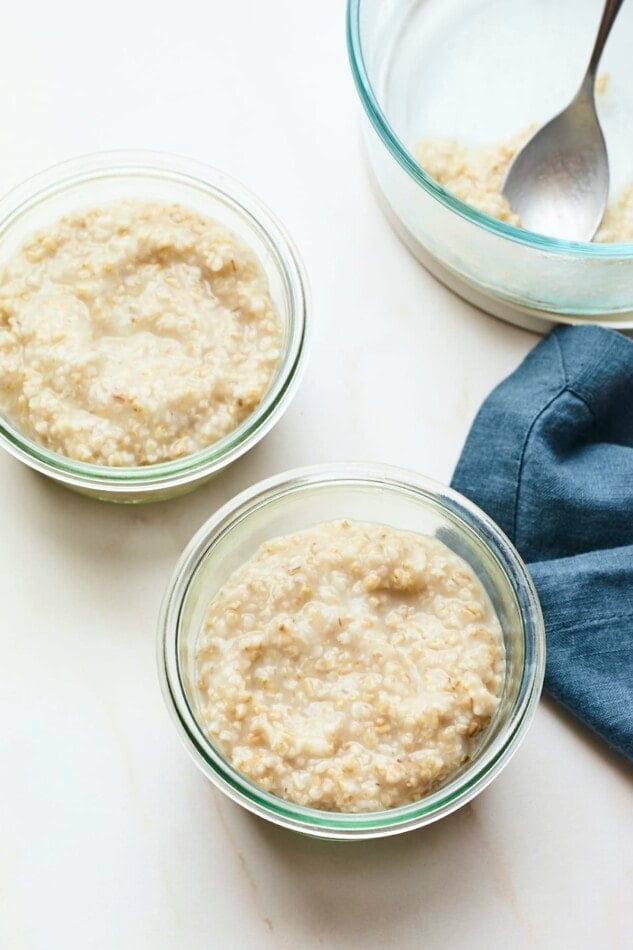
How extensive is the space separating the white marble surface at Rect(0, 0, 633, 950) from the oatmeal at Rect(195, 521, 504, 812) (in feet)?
0.59

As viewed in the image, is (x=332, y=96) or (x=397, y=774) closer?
(x=397, y=774)

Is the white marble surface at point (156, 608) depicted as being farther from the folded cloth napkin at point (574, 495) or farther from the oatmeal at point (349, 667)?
the oatmeal at point (349, 667)

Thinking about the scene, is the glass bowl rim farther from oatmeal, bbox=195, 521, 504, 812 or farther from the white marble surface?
oatmeal, bbox=195, 521, 504, 812

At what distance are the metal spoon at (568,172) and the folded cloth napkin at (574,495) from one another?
6.5 inches

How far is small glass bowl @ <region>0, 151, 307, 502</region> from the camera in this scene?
1649 millimetres

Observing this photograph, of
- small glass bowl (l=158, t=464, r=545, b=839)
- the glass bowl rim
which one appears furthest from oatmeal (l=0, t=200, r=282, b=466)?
the glass bowl rim

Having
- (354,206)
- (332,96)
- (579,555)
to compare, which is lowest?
(579,555)

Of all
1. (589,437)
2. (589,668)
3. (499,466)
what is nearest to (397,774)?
(589,668)

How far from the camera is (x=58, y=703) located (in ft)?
5.64

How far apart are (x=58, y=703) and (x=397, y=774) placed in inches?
18.3

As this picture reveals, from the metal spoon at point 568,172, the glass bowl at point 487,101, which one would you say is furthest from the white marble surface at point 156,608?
the metal spoon at point 568,172

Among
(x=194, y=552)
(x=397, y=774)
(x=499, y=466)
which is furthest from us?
(x=499, y=466)

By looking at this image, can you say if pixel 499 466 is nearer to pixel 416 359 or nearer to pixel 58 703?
pixel 416 359

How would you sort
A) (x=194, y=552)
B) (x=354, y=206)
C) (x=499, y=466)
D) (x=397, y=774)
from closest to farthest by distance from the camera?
(x=397, y=774) → (x=194, y=552) → (x=499, y=466) → (x=354, y=206)
